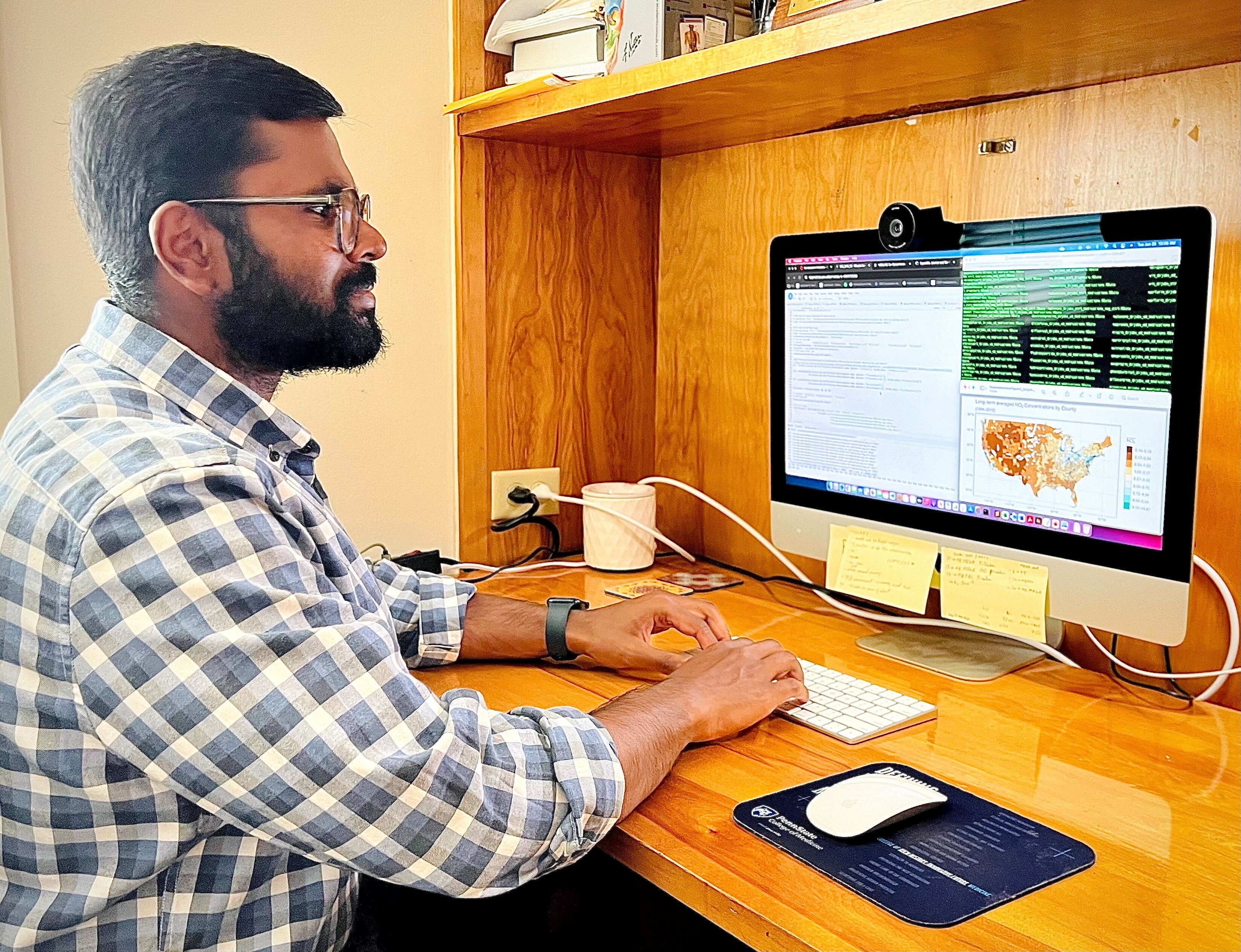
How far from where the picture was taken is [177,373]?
0.94m

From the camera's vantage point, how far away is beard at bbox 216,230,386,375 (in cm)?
100

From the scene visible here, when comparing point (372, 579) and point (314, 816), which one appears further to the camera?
point (372, 579)

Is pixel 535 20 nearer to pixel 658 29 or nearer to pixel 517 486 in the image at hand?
pixel 658 29

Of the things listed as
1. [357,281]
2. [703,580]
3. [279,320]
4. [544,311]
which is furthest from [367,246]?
[703,580]

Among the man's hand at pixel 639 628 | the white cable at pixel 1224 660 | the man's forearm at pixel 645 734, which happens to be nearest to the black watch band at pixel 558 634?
the man's hand at pixel 639 628

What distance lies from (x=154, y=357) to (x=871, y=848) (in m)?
0.72

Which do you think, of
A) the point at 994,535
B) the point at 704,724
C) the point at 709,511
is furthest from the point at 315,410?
the point at 994,535

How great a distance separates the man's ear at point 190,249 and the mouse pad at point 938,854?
2.18 feet

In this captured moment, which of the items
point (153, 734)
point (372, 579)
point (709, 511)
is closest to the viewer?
point (153, 734)

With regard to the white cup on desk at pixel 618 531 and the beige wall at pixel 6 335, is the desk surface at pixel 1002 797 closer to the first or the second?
the white cup on desk at pixel 618 531

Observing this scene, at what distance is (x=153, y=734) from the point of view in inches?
29.6

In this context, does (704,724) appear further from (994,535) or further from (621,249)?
(621,249)

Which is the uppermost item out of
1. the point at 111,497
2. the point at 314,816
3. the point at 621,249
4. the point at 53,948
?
the point at 621,249

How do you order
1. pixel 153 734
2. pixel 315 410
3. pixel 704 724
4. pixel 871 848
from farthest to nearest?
pixel 315 410, pixel 704 724, pixel 871 848, pixel 153 734
